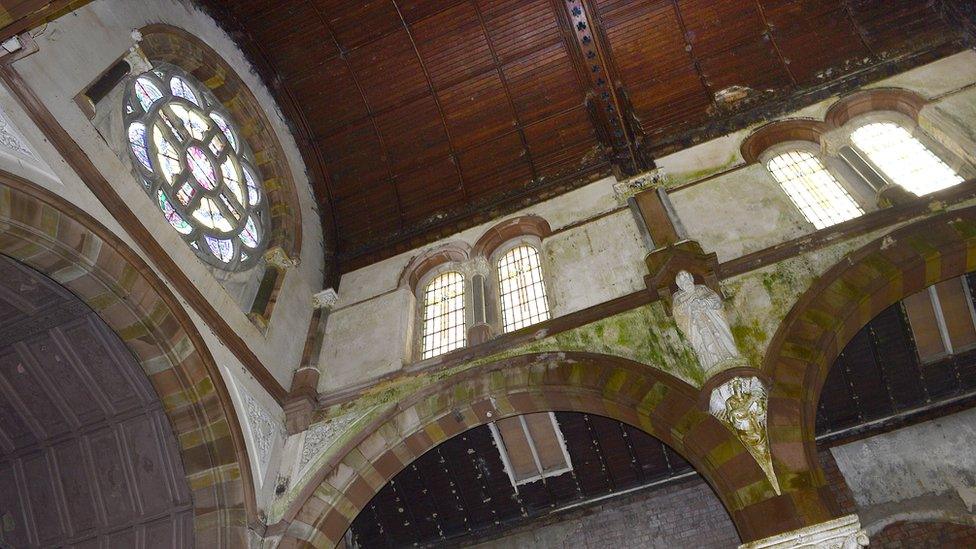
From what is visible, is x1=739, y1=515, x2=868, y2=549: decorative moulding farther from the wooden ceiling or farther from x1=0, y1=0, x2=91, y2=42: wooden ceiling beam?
x1=0, y1=0, x2=91, y2=42: wooden ceiling beam

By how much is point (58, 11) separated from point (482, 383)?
6.08 meters

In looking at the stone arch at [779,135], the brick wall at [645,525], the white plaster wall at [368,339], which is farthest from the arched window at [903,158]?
the white plaster wall at [368,339]

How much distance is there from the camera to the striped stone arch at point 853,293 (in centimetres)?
750

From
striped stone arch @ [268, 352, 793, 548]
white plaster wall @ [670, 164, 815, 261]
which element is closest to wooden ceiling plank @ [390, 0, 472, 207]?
white plaster wall @ [670, 164, 815, 261]

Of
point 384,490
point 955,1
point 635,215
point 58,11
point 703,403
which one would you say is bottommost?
point 703,403

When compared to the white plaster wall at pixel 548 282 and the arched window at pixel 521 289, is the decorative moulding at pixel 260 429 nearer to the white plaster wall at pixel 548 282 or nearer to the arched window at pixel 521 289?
the white plaster wall at pixel 548 282

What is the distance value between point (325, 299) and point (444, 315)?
7.34ft

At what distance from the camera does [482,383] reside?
8.98m

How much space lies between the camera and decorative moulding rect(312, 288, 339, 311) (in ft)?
38.8

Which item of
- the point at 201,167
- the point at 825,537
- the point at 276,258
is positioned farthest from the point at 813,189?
the point at 201,167

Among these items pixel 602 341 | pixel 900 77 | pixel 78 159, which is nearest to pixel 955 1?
pixel 900 77

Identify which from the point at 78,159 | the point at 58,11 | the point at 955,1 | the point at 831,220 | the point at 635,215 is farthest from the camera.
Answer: the point at 955,1

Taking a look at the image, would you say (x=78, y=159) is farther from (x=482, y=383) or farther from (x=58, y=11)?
(x=482, y=383)

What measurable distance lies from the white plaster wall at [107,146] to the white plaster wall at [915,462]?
8.50 m
